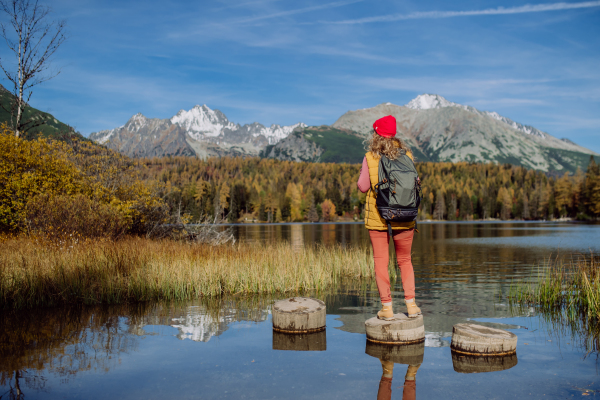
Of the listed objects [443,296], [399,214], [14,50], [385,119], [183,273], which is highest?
[14,50]

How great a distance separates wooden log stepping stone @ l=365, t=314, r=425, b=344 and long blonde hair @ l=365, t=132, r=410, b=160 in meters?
2.40

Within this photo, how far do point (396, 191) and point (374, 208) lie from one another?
0.45m

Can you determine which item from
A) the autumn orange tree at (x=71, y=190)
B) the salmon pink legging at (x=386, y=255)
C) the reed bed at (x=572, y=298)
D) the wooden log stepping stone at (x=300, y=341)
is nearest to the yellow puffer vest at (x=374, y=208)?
the salmon pink legging at (x=386, y=255)

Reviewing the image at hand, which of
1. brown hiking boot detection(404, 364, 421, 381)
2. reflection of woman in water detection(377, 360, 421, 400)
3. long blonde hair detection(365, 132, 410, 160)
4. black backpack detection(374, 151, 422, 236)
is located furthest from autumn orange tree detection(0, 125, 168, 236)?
brown hiking boot detection(404, 364, 421, 381)

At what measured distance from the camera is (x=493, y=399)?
4371 millimetres

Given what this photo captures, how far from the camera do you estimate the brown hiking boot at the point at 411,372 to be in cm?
500

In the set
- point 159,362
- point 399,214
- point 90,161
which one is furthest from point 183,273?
point 90,161

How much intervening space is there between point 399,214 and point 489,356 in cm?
222

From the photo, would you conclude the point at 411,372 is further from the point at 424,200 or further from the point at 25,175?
the point at 424,200

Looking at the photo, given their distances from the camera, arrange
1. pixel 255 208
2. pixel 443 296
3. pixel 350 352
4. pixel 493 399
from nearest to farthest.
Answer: pixel 493 399 < pixel 350 352 < pixel 443 296 < pixel 255 208

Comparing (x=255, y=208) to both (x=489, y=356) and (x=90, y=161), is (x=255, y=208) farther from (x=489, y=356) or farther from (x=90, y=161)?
(x=489, y=356)

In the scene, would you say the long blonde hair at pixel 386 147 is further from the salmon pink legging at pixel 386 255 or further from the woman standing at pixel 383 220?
the salmon pink legging at pixel 386 255

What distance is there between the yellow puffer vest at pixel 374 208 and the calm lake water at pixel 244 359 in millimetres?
1739

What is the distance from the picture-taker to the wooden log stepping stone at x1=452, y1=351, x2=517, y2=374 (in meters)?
5.31
